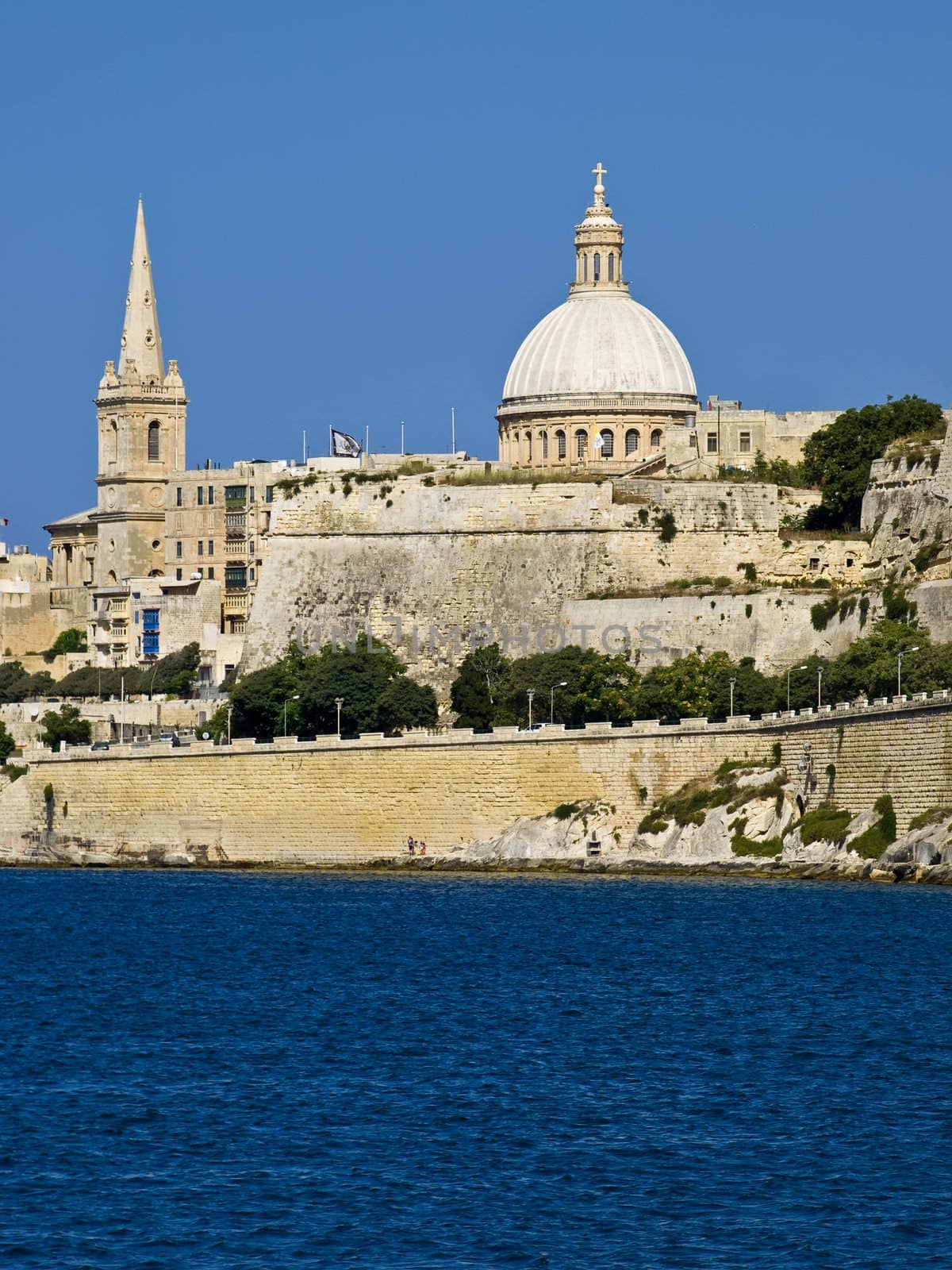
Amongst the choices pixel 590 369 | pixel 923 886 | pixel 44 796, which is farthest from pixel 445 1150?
pixel 590 369

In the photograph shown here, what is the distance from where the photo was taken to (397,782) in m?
58.9

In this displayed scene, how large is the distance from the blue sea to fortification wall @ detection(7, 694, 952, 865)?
12.0 feet

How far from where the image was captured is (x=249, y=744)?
2398 inches

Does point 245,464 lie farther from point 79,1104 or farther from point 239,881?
point 79,1104

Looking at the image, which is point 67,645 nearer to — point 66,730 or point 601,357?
point 66,730

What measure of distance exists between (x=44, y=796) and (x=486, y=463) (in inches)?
568

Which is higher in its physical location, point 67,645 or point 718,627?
point 67,645

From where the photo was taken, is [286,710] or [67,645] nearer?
[286,710]

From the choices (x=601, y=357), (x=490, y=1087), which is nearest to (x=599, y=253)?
(x=601, y=357)

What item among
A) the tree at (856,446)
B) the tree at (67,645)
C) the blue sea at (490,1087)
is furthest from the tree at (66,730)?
the blue sea at (490,1087)

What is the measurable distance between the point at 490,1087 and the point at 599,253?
5191 cm

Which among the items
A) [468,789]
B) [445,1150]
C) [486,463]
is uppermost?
[486,463]

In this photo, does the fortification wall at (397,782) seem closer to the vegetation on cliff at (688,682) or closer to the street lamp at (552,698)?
the vegetation on cliff at (688,682)

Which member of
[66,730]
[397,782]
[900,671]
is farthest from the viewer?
[66,730]
